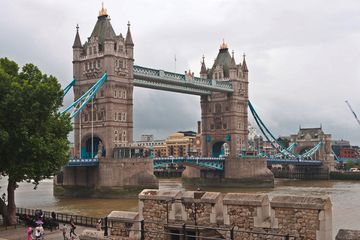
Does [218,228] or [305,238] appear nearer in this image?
[305,238]

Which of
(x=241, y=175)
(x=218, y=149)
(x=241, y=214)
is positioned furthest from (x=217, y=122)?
(x=241, y=214)

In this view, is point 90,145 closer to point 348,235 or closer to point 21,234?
point 21,234

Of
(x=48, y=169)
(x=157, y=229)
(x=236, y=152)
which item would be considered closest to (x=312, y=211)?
(x=157, y=229)

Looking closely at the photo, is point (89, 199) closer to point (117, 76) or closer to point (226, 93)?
point (117, 76)

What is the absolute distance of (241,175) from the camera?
289 ft

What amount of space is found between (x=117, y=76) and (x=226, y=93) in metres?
33.3

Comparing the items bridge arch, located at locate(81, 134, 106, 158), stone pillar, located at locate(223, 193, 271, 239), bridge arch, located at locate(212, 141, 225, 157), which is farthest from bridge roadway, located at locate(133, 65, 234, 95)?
stone pillar, located at locate(223, 193, 271, 239)

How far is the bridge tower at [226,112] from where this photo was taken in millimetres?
97812

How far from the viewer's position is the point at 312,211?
460 inches

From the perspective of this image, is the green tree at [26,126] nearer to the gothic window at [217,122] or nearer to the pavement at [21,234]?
the pavement at [21,234]

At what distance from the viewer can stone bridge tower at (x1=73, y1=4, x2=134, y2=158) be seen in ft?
227

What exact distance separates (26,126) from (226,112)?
A: 228 feet

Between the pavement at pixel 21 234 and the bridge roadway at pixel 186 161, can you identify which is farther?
the bridge roadway at pixel 186 161

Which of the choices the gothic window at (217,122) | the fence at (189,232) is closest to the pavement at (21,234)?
the fence at (189,232)
